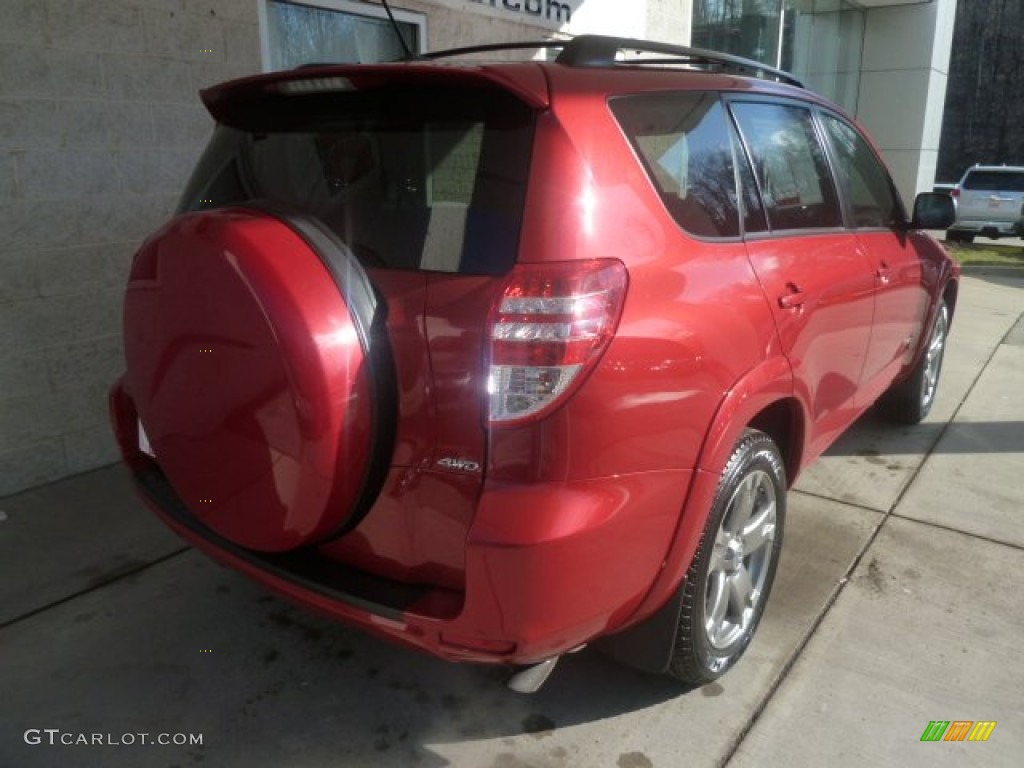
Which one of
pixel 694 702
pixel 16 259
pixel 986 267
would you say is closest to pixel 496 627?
pixel 694 702

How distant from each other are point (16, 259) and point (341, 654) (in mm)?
2468

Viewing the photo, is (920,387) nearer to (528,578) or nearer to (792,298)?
(792,298)


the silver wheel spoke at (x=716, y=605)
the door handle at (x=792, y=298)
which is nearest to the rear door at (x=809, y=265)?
the door handle at (x=792, y=298)

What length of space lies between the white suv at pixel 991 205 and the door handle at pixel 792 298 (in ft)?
59.5

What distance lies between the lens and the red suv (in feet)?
6.17

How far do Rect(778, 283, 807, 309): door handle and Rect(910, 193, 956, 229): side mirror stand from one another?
5.74ft

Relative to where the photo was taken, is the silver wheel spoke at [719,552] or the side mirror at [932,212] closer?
the silver wheel spoke at [719,552]

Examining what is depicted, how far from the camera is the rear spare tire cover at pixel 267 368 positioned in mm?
1891

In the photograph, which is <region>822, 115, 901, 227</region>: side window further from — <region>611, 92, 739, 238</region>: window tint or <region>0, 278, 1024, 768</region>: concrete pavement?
→ <region>0, 278, 1024, 768</region>: concrete pavement

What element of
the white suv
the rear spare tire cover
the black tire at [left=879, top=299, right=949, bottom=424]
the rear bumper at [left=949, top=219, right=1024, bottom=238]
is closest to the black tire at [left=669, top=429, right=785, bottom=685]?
the rear spare tire cover

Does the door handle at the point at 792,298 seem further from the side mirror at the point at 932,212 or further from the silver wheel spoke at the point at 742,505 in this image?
the side mirror at the point at 932,212

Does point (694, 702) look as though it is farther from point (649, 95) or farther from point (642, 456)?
point (649, 95)

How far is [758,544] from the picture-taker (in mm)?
2734

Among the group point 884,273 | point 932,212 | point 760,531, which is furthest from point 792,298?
point 932,212
